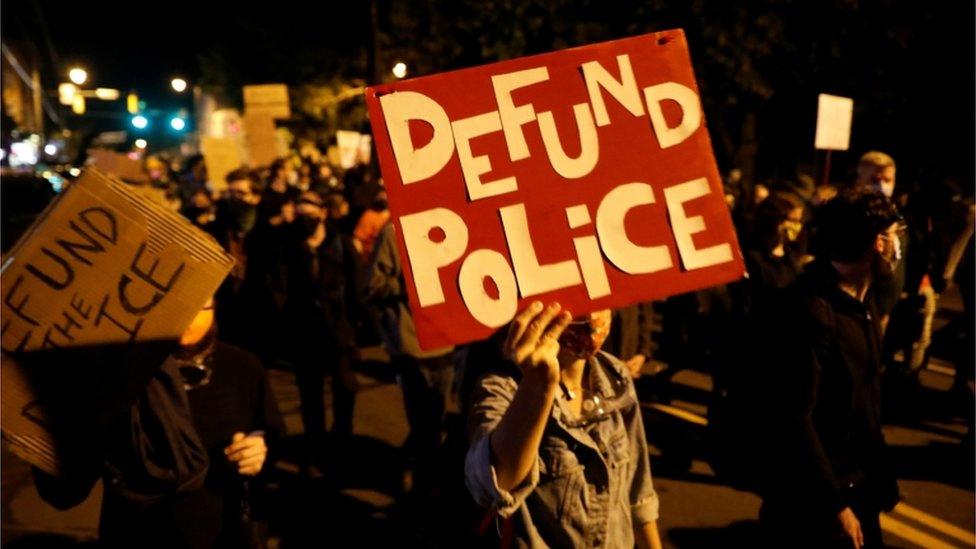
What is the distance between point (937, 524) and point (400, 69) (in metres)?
18.6

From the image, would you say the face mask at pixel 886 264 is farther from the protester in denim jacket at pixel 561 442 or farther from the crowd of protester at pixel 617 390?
the protester in denim jacket at pixel 561 442

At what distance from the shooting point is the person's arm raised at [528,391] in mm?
2021

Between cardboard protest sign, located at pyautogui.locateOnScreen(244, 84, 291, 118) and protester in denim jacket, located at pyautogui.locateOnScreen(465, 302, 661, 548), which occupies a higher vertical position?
cardboard protest sign, located at pyautogui.locateOnScreen(244, 84, 291, 118)

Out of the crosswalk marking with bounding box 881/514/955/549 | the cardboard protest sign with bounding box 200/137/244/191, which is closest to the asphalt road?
the crosswalk marking with bounding box 881/514/955/549

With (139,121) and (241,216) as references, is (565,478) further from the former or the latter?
(139,121)

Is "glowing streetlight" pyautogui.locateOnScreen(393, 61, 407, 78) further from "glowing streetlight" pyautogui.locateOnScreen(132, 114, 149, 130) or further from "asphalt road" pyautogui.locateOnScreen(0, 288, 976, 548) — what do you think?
"asphalt road" pyautogui.locateOnScreen(0, 288, 976, 548)

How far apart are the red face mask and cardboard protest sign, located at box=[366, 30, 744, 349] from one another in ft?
0.67

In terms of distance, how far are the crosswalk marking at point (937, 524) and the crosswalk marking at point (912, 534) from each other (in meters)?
0.12

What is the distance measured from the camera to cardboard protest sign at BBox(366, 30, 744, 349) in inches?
85.4

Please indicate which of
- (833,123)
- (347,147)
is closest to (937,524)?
(833,123)

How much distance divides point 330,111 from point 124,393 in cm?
3070

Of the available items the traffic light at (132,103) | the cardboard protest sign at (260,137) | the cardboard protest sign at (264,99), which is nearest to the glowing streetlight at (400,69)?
the cardboard protest sign at (264,99)

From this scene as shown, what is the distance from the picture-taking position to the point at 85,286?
2.29 m

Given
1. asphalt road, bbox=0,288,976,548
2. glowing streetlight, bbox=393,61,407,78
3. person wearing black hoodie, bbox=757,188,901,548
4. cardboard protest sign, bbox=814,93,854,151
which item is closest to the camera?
person wearing black hoodie, bbox=757,188,901,548
